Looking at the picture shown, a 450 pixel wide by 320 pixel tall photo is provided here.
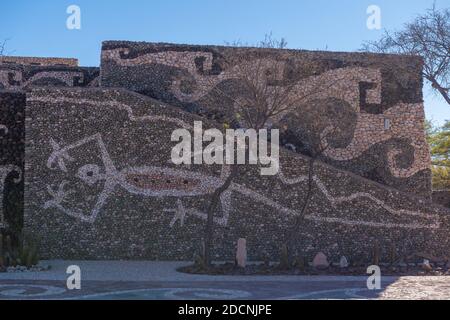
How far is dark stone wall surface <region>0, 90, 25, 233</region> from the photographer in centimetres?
1736

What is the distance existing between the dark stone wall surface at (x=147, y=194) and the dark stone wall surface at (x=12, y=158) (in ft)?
2.79

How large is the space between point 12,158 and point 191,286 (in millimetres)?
8013

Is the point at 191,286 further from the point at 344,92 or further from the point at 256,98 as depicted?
the point at 344,92

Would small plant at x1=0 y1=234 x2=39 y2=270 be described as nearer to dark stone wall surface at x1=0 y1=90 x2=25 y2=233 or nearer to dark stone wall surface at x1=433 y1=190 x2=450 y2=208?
dark stone wall surface at x1=0 y1=90 x2=25 y2=233

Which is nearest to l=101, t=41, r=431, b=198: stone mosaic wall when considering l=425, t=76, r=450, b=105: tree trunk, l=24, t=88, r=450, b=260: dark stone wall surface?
l=425, t=76, r=450, b=105: tree trunk

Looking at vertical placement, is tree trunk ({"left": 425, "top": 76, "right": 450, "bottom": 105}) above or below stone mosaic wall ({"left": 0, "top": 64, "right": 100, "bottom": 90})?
below

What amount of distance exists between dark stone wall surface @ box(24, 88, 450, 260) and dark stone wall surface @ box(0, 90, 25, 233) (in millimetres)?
852

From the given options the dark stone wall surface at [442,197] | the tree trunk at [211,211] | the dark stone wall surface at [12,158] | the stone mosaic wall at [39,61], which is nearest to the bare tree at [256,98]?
the tree trunk at [211,211]

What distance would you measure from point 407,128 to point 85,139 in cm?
1119

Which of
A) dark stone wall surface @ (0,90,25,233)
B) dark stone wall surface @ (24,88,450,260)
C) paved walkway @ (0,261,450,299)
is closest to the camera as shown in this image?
paved walkway @ (0,261,450,299)

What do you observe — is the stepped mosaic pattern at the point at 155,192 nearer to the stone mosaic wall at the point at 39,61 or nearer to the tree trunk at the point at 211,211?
the tree trunk at the point at 211,211

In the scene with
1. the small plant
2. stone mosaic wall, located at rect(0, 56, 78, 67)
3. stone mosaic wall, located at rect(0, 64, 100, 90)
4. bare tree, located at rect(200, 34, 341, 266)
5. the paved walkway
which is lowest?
the paved walkway

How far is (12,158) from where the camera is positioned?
1755 centimetres

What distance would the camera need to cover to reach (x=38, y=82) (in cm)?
2294
